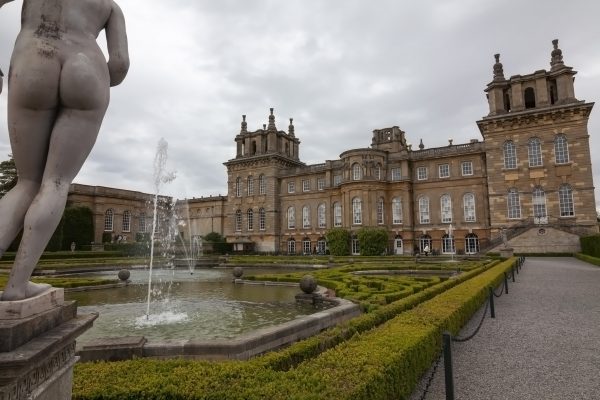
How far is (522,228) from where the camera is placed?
31.1 meters

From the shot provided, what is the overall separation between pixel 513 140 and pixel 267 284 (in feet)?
98.1

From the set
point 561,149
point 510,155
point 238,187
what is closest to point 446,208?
point 510,155

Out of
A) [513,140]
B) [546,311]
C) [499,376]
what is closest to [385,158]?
[513,140]

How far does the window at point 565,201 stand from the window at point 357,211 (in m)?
17.7

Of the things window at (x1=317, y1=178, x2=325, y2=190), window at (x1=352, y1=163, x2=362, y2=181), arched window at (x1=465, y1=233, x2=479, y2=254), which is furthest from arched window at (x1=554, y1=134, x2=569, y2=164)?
window at (x1=317, y1=178, x2=325, y2=190)

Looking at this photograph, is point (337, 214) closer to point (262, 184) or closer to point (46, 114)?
point (262, 184)

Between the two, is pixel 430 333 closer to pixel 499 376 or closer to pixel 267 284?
pixel 499 376

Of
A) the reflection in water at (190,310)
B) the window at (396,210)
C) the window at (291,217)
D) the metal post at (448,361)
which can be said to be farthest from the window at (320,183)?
the metal post at (448,361)

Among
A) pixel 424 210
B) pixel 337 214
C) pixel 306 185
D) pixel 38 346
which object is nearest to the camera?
pixel 38 346

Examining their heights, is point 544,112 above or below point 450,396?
above

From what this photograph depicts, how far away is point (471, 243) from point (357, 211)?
38.0 ft

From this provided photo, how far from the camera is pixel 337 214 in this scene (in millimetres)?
42969

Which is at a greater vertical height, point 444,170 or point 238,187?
point 238,187

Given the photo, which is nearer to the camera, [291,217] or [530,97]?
[530,97]
